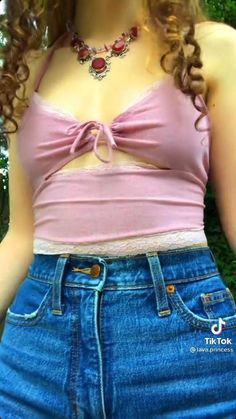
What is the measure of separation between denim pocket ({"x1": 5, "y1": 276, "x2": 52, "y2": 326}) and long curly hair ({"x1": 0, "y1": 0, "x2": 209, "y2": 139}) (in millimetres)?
308

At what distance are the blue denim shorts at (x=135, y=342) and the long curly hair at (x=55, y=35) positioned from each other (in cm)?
28

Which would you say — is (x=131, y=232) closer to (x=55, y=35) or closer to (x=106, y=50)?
(x=106, y=50)

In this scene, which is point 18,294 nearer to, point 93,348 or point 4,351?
point 4,351

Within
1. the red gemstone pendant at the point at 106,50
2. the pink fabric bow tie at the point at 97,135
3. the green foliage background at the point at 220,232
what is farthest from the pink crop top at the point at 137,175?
the green foliage background at the point at 220,232

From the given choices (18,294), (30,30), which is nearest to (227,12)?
(30,30)

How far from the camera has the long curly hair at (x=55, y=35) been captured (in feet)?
4.33

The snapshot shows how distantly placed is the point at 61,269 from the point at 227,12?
2466 millimetres

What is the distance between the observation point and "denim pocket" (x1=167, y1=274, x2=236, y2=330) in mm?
1247

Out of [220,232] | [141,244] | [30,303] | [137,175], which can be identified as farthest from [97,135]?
[220,232]

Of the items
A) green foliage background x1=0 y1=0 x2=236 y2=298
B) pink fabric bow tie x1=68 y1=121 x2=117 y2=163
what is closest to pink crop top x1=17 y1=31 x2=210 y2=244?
pink fabric bow tie x1=68 y1=121 x2=117 y2=163

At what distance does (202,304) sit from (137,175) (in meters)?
0.23

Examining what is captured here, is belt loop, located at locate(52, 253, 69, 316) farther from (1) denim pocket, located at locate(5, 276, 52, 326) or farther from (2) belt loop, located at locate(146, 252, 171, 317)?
(2) belt loop, located at locate(146, 252, 171, 317)

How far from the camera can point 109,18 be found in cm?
147

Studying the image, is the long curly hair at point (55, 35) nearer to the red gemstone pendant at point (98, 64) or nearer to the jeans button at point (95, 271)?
the red gemstone pendant at point (98, 64)
